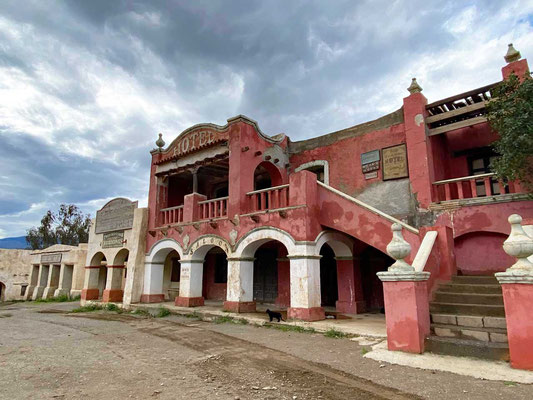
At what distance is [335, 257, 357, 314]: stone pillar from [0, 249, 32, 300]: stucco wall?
2150cm

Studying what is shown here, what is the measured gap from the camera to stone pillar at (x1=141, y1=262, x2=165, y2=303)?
13305 millimetres

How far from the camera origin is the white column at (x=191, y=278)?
1202 cm

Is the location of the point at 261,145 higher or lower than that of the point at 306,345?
higher

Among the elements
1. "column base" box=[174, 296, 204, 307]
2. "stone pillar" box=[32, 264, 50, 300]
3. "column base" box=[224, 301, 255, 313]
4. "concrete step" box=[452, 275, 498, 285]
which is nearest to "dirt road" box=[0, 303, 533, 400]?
"column base" box=[224, 301, 255, 313]

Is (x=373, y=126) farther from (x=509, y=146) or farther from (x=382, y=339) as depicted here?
(x=382, y=339)

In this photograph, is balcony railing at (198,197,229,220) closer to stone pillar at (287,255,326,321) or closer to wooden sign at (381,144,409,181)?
stone pillar at (287,255,326,321)

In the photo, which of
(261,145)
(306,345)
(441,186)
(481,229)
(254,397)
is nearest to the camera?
(254,397)

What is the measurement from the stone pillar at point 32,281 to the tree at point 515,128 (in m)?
25.4

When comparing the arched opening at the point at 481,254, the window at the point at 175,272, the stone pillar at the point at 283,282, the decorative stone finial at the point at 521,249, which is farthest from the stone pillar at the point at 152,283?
the decorative stone finial at the point at 521,249

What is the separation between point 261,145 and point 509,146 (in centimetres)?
706

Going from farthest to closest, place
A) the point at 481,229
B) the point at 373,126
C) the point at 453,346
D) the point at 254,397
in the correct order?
1. the point at 373,126
2. the point at 481,229
3. the point at 453,346
4. the point at 254,397

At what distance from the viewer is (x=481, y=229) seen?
854cm

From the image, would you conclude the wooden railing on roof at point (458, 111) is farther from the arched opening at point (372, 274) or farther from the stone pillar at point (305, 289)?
the stone pillar at point (305, 289)

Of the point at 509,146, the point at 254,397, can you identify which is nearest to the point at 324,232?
the point at 509,146
